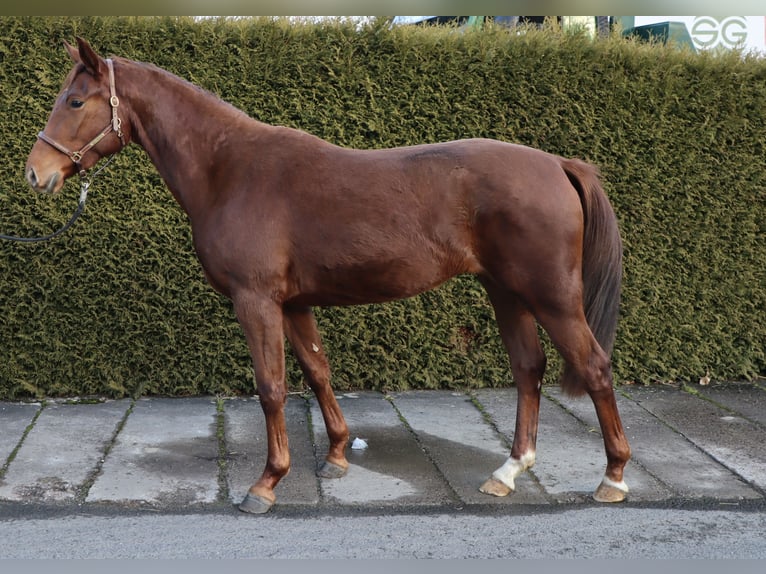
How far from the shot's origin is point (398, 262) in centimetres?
404

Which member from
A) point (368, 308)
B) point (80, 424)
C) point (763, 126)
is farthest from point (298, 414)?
point (763, 126)

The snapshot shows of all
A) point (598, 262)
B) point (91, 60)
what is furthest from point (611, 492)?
point (91, 60)

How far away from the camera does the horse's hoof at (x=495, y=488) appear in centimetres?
416

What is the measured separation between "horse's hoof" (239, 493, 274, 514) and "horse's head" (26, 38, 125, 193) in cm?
180

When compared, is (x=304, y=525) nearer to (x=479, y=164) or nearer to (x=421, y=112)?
(x=479, y=164)

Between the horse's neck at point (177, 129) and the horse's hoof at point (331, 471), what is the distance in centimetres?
156

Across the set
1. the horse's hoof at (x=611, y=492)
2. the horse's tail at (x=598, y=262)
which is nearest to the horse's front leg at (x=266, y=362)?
the horse's tail at (x=598, y=262)

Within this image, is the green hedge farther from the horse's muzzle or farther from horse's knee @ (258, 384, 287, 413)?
horse's knee @ (258, 384, 287, 413)

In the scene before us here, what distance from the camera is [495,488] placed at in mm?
4172

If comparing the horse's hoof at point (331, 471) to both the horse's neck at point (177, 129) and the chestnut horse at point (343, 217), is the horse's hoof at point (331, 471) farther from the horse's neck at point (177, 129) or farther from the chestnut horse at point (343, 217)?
the horse's neck at point (177, 129)

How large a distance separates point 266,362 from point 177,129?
1294 mm

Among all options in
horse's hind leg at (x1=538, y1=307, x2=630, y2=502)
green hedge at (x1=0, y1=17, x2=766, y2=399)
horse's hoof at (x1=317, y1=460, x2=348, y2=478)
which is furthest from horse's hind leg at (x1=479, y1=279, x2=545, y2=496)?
green hedge at (x1=0, y1=17, x2=766, y2=399)

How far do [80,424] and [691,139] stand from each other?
5.11m

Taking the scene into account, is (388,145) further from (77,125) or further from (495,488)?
(495,488)
